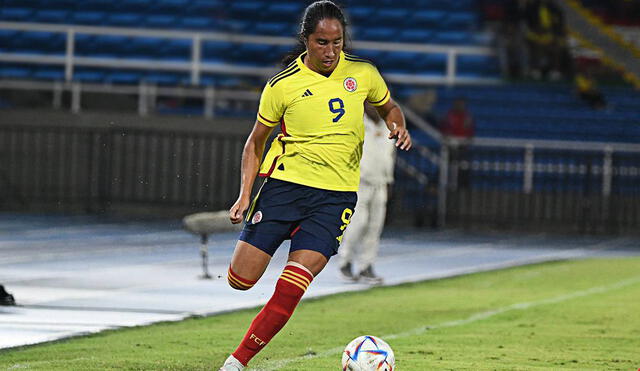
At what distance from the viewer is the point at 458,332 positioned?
33.8ft

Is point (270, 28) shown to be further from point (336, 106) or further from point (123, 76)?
point (336, 106)

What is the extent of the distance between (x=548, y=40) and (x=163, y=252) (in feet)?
50.7

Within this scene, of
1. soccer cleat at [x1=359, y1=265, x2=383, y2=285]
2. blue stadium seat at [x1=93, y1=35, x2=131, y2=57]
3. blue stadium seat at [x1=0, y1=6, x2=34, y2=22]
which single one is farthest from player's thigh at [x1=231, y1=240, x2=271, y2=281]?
blue stadium seat at [x1=0, y1=6, x2=34, y2=22]

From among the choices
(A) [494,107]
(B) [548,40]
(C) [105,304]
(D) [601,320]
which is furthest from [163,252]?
(B) [548,40]

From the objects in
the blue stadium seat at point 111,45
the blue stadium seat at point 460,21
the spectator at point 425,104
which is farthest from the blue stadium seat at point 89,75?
the blue stadium seat at point 460,21

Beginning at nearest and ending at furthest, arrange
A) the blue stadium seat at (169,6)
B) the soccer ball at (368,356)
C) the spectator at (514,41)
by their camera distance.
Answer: the soccer ball at (368,356) → the spectator at (514,41) → the blue stadium seat at (169,6)

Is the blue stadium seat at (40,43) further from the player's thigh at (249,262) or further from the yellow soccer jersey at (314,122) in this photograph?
the player's thigh at (249,262)

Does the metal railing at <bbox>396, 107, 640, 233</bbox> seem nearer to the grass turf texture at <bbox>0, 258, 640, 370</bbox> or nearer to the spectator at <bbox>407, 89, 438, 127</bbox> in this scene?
the spectator at <bbox>407, 89, 438, 127</bbox>

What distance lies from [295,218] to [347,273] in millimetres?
7852

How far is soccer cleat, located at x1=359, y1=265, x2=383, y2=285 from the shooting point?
578 inches

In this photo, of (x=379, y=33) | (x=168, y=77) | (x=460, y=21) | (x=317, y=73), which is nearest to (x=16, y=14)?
(x=168, y=77)

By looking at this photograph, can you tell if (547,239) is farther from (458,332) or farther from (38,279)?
(458,332)

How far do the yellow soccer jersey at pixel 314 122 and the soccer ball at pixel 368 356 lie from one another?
843mm

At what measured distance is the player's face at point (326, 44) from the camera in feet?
23.1
